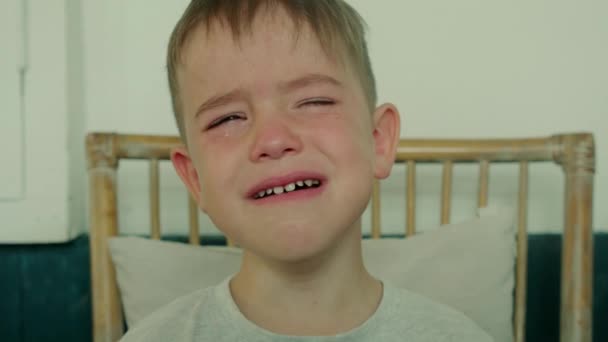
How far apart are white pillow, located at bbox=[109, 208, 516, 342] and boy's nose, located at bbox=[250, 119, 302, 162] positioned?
413 millimetres

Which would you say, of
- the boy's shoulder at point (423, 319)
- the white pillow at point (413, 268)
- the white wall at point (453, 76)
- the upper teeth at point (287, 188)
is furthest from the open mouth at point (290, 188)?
the white wall at point (453, 76)

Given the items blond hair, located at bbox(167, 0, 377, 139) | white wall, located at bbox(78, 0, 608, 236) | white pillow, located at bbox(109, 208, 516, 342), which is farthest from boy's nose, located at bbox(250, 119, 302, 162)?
white wall, located at bbox(78, 0, 608, 236)

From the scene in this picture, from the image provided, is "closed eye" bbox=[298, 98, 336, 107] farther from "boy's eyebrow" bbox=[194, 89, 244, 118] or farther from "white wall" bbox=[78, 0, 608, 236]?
"white wall" bbox=[78, 0, 608, 236]

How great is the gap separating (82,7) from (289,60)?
0.81 m

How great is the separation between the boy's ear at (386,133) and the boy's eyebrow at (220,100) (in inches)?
8.4

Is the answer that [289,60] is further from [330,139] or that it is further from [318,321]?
[318,321]

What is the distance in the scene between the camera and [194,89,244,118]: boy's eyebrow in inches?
24.9

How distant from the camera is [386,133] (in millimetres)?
779

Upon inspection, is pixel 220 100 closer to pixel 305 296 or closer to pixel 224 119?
pixel 224 119

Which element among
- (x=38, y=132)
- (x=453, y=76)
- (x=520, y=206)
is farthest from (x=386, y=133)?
(x=38, y=132)

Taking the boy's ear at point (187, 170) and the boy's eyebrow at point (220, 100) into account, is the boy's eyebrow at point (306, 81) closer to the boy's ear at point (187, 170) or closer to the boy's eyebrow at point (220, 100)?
the boy's eyebrow at point (220, 100)

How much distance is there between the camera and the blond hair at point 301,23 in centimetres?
67

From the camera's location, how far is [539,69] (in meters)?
1.25

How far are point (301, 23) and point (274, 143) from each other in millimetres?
162
